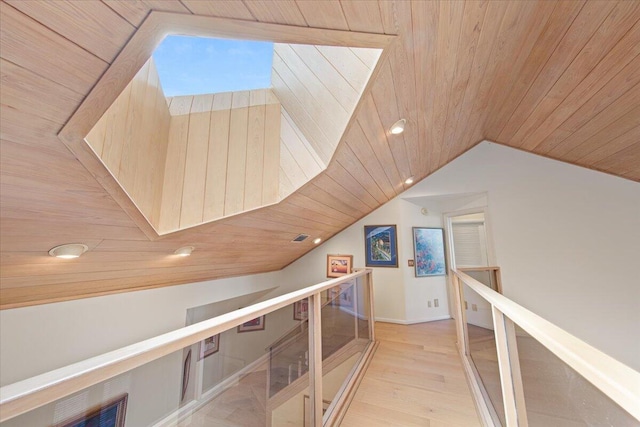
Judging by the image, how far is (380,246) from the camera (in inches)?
177

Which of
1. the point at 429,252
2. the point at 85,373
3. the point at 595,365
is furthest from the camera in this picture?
the point at 429,252

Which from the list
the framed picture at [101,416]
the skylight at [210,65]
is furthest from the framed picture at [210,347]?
the skylight at [210,65]

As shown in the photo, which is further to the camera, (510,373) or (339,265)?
(339,265)

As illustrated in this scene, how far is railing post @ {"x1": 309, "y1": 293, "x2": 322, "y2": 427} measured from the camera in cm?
160

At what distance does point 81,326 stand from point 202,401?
2.20m

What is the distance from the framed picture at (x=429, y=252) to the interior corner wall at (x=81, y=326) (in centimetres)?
357

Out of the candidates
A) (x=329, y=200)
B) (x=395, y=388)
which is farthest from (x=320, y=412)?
(x=329, y=200)

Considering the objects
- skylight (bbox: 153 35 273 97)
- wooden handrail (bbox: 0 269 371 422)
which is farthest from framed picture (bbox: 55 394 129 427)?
skylight (bbox: 153 35 273 97)

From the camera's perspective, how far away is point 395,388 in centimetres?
238

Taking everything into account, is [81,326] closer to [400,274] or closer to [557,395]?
[557,395]

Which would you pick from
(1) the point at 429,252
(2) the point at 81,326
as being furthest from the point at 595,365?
(1) the point at 429,252

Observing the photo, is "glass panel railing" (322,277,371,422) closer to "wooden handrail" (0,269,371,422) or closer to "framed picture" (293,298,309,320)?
"framed picture" (293,298,309,320)

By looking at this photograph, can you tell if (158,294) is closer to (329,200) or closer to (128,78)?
(329,200)

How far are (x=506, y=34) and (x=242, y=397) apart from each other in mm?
2637
